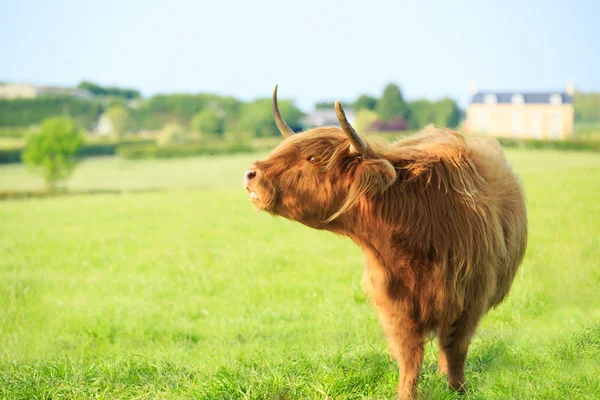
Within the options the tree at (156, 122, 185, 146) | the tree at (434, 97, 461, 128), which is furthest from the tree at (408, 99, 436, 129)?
the tree at (156, 122, 185, 146)

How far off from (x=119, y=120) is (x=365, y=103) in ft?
49.7

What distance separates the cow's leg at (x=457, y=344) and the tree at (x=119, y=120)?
32.0m

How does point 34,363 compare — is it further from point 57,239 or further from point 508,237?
point 57,239

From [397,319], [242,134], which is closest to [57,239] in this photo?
[397,319]

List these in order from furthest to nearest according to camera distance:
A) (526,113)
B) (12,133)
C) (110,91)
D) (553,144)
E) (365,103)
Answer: (110,91), (12,133), (365,103), (553,144), (526,113)

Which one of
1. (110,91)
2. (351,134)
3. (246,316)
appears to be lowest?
(246,316)

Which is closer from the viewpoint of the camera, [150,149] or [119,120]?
[150,149]

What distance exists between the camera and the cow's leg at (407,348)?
4082 mm

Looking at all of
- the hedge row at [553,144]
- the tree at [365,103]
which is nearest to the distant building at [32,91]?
the tree at [365,103]

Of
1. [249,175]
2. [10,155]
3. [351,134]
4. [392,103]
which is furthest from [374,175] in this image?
[10,155]

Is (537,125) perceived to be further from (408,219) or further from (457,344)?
(408,219)

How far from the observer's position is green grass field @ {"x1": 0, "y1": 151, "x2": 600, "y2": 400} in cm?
454

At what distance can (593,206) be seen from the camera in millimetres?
11773

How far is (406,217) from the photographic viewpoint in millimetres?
3887
